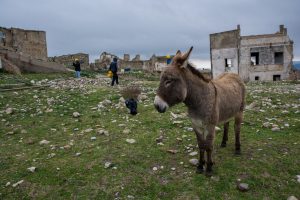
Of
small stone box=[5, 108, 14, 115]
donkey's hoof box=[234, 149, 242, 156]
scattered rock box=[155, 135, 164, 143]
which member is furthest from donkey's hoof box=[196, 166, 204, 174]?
small stone box=[5, 108, 14, 115]

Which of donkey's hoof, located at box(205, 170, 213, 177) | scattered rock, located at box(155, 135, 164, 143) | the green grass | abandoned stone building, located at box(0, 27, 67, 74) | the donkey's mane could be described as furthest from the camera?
abandoned stone building, located at box(0, 27, 67, 74)

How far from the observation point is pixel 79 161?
6.26 metres

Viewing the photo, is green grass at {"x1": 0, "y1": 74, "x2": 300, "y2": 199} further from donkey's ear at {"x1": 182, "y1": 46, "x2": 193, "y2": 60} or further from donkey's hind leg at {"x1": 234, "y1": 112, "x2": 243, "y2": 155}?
donkey's ear at {"x1": 182, "y1": 46, "x2": 193, "y2": 60}

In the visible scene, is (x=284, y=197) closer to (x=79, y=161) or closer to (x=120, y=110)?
(x=79, y=161)

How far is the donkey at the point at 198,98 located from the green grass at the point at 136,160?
0.77 meters

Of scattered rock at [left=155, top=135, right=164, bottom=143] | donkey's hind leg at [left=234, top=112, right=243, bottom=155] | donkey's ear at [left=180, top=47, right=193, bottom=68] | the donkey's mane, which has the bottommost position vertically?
scattered rock at [left=155, top=135, right=164, bottom=143]

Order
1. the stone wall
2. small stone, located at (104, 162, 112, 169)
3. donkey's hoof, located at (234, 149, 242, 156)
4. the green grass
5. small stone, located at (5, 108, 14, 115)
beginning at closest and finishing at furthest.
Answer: the green grass, small stone, located at (104, 162, 112, 169), donkey's hoof, located at (234, 149, 242, 156), small stone, located at (5, 108, 14, 115), the stone wall

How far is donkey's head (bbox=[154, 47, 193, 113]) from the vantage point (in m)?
4.85

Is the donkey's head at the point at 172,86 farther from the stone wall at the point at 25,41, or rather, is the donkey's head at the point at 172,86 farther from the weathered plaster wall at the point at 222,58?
the weathered plaster wall at the point at 222,58

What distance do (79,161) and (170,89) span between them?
2.94 m

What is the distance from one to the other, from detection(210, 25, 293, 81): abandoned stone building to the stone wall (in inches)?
1046

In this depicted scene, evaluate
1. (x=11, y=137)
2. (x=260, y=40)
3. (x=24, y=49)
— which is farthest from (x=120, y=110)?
(x=260, y=40)

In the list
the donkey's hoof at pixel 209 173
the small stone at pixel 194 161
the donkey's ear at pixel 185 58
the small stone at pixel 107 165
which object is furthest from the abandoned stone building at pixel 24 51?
the donkey's hoof at pixel 209 173

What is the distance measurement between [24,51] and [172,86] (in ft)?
118
